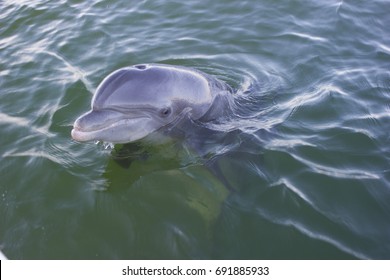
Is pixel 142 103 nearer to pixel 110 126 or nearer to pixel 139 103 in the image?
pixel 139 103

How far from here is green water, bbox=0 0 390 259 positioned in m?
4.93

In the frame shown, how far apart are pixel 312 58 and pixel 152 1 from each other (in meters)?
4.62

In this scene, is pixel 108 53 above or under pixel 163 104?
under

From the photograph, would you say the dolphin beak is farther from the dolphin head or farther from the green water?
the green water

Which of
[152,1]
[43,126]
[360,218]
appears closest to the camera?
[360,218]

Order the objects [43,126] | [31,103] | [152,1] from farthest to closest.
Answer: [152,1], [31,103], [43,126]

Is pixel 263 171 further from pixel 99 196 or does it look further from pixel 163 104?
pixel 99 196

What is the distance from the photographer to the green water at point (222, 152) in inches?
194

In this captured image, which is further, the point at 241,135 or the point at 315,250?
the point at 241,135

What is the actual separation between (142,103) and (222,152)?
4.56 ft

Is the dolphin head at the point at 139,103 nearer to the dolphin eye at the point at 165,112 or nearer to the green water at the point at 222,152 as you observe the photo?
the dolphin eye at the point at 165,112

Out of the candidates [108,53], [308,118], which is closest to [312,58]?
[308,118]

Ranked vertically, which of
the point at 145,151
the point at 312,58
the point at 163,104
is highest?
the point at 163,104

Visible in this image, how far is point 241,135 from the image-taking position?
640 centimetres
